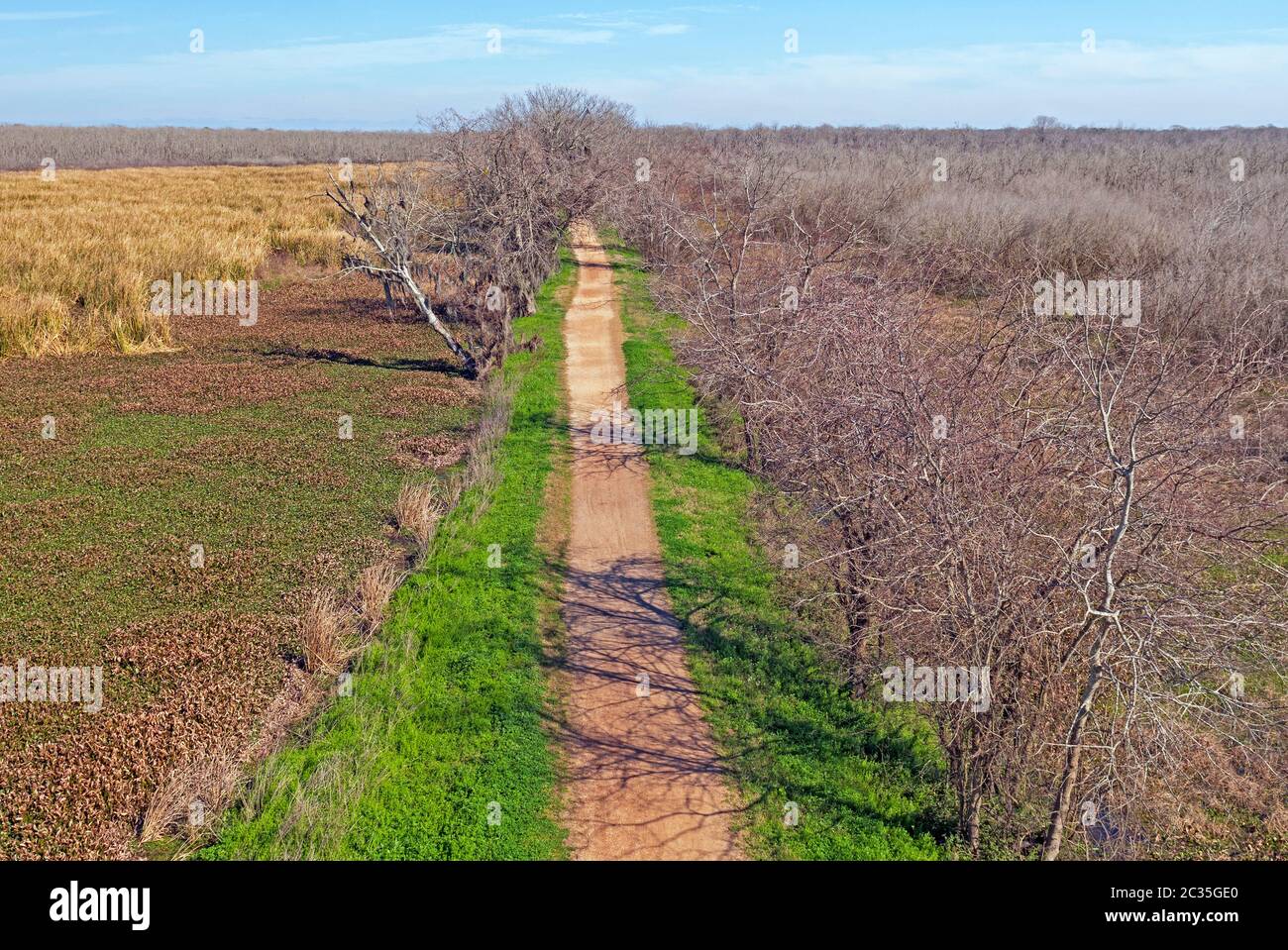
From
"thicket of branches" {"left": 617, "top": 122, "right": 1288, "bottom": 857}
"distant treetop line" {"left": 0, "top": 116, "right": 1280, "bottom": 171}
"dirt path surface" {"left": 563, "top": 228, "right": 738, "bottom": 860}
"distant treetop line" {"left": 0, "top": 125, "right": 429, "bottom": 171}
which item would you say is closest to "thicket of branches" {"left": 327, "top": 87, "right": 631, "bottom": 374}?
"dirt path surface" {"left": 563, "top": 228, "right": 738, "bottom": 860}

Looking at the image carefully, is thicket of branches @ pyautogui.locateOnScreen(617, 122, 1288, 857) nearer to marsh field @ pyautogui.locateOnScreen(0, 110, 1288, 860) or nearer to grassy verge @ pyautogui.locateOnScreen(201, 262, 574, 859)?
marsh field @ pyautogui.locateOnScreen(0, 110, 1288, 860)

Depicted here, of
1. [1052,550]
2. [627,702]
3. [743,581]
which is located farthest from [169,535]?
[1052,550]

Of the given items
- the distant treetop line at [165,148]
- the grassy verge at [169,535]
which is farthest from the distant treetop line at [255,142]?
the grassy verge at [169,535]

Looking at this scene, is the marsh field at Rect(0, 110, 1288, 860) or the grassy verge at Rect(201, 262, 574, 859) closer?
the marsh field at Rect(0, 110, 1288, 860)

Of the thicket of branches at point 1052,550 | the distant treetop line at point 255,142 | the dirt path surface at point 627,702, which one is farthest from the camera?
the distant treetop line at point 255,142

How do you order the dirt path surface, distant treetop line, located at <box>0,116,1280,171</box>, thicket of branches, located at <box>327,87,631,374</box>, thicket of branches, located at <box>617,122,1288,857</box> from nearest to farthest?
thicket of branches, located at <box>617,122,1288,857</box>
the dirt path surface
thicket of branches, located at <box>327,87,631,374</box>
distant treetop line, located at <box>0,116,1280,171</box>

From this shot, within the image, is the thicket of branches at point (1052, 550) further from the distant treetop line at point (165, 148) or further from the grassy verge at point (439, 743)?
the distant treetop line at point (165, 148)
